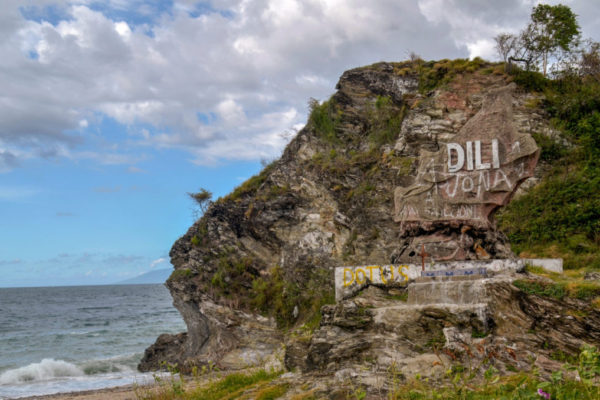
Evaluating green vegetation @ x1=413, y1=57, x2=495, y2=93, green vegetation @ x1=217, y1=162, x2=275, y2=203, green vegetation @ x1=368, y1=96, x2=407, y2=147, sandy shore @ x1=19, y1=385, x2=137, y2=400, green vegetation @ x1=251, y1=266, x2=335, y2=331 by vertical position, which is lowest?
sandy shore @ x1=19, y1=385, x2=137, y2=400

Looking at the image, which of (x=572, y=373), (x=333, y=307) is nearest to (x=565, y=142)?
(x=333, y=307)

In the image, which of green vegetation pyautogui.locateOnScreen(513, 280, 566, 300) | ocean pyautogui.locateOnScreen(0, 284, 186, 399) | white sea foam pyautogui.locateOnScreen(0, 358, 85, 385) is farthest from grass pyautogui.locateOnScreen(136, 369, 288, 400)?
white sea foam pyautogui.locateOnScreen(0, 358, 85, 385)

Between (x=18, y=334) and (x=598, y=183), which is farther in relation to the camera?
(x=18, y=334)

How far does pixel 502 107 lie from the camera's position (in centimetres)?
1111

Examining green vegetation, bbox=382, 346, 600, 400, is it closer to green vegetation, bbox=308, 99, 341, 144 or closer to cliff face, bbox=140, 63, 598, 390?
cliff face, bbox=140, 63, 598, 390

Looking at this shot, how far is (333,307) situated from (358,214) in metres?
12.3

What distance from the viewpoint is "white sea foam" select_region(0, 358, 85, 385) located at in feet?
69.3

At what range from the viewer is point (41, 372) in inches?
864

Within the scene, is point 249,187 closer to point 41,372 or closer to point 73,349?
point 41,372

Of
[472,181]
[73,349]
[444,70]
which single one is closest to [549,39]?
[444,70]

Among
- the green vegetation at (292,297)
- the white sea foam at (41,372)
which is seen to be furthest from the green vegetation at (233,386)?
the white sea foam at (41,372)

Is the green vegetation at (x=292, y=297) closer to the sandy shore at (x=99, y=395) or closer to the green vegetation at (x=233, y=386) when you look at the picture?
the sandy shore at (x=99, y=395)

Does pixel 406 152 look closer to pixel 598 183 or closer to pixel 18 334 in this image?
pixel 598 183

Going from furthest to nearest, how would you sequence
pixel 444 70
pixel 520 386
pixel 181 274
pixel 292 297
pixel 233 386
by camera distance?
1. pixel 181 274
2. pixel 444 70
3. pixel 292 297
4. pixel 233 386
5. pixel 520 386
